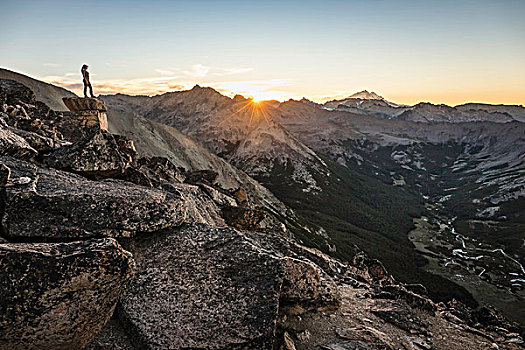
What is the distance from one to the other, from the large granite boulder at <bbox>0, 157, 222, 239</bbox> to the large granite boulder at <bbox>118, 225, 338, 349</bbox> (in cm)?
107

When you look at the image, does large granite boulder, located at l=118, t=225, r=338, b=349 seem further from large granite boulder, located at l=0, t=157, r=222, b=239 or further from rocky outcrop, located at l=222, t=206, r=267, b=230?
rocky outcrop, located at l=222, t=206, r=267, b=230

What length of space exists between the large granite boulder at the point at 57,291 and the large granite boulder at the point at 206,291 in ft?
5.12

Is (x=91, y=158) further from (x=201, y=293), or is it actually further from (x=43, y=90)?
(x=43, y=90)

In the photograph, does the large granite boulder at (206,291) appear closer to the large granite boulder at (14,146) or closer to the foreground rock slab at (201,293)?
the foreground rock slab at (201,293)

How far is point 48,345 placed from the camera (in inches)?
376

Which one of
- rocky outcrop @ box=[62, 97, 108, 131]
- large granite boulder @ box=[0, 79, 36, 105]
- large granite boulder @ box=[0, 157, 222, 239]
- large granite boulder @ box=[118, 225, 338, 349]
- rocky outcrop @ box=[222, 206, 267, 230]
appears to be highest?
large granite boulder @ box=[0, 79, 36, 105]

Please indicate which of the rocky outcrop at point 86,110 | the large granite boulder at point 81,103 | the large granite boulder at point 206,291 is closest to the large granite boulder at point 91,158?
the large granite boulder at point 206,291

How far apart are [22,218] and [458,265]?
18067 cm

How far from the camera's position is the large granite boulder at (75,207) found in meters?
11.8

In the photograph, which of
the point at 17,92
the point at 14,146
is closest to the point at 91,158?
the point at 14,146

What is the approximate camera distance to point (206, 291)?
495 inches

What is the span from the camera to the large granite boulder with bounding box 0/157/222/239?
11773mm

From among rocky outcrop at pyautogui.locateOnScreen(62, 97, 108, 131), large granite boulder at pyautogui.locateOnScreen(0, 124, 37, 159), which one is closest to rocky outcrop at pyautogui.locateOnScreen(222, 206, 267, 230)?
large granite boulder at pyautogui.locateOnScreen(0, 124, 37, 159)

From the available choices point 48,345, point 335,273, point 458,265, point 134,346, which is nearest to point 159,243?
point 134,346
